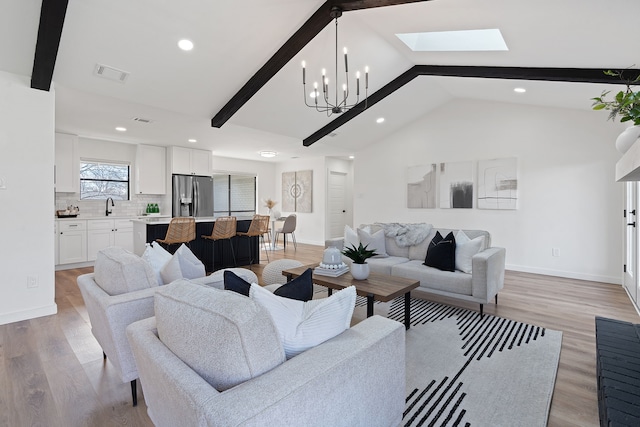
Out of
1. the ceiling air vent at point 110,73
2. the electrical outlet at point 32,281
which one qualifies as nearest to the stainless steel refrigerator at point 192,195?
the ceiling air vent at point 110,73

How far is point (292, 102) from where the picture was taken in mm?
4934

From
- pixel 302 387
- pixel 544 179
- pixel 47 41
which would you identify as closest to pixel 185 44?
pixel 47 41

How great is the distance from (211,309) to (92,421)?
137 cm

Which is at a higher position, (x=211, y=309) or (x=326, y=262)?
(x=211, y=309)

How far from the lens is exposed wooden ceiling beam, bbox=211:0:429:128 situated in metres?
3.13

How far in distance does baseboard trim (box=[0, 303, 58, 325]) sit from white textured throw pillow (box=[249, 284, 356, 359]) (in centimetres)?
343

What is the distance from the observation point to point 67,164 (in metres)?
5.57

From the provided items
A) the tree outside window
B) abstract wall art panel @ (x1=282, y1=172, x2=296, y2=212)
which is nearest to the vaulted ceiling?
the tree outside window

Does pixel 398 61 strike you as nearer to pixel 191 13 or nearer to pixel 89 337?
pixel 191 13

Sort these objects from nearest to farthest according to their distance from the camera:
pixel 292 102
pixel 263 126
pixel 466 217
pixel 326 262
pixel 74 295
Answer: pixel 326 262 < pixel 74 295 < pixel 292 102 < pixel 263 126 < pixel 466 217

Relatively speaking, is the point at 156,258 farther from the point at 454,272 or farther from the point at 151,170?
the point at 151,170

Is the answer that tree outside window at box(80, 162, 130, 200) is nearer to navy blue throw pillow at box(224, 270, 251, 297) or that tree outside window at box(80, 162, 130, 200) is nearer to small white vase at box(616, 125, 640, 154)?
navy blue throw pillow at box(224, 270, 251, 297)

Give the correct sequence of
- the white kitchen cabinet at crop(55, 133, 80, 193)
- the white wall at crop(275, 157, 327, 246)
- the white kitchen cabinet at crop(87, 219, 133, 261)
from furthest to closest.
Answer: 1. the white wall at crop(275, 157, 327, 246)
2. the white kitchen cabinet at crop(87, 219, 133, 261)
3. the white kitchen cabinet at crop(55, 133, 80, 193)

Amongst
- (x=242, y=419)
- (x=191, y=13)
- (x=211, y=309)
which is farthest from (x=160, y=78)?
(x=242, y=419)
